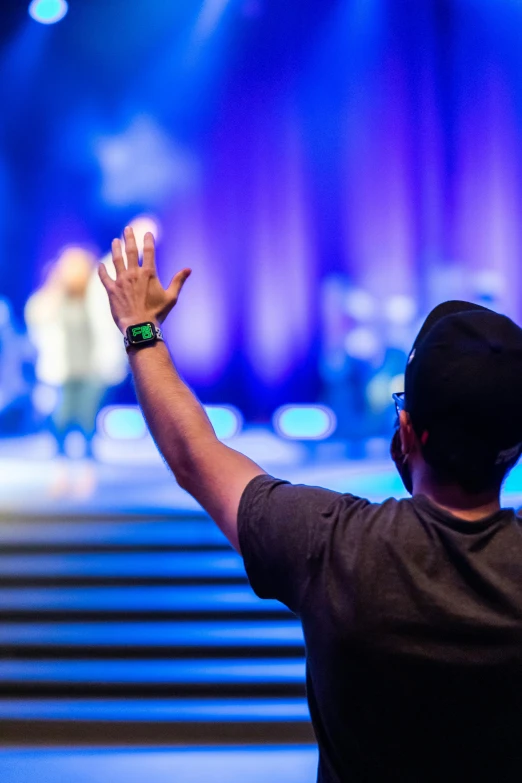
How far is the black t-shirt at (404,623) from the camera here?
666 mm

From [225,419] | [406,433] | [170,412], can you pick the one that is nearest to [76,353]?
[225,419]

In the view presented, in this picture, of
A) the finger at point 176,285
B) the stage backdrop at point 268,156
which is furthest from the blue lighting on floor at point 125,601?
the stage backdrop at point 268,156

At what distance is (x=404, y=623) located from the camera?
0.67 meters

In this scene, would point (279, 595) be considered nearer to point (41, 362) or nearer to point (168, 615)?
point (168, 615)

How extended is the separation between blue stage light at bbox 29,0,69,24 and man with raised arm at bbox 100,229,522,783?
5711 mm

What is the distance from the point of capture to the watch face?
90cm

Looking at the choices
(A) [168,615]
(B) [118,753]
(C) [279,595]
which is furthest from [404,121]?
(C) [279,595]

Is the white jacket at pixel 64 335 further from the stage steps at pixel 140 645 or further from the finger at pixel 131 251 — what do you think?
the finger at pixel 131 251

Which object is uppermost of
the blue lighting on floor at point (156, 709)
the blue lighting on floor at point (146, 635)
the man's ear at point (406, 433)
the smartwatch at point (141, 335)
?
the smartwatch at point (141, 335)

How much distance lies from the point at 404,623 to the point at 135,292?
0.52 metres

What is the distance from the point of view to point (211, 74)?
5.62 metres

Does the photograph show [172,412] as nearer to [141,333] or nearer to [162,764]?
[141,333]

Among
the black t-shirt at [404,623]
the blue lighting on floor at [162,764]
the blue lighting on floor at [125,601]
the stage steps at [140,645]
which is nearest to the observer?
the black t-shirt at [404,623]

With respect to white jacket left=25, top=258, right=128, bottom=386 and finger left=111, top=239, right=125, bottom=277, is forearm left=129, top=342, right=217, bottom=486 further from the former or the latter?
white jacket left=25, top=258, right=128, bottom=386
